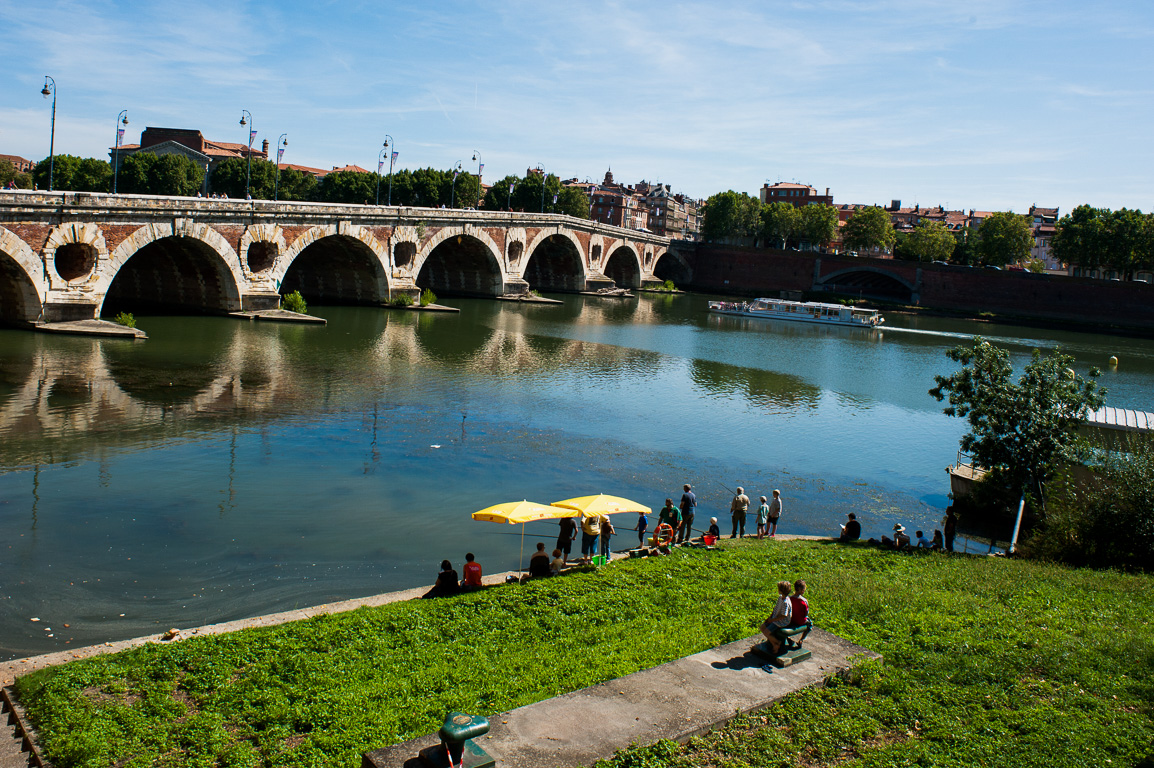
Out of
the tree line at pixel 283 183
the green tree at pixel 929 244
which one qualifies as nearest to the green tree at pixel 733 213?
the tree line at pixel 283 183

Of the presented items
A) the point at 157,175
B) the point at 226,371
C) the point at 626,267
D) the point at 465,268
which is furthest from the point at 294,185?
the point at 226,371

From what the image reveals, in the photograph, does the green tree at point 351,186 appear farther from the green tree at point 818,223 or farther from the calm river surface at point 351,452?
the calm river surface at point 351,452

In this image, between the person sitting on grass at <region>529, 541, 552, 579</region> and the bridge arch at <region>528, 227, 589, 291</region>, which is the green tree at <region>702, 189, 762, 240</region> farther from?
the person sitting on grass at <region>529, 541, 552, 579</region>

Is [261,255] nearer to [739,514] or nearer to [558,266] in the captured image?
[739,514]

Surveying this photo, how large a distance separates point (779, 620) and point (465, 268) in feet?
209

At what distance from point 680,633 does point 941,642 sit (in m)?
3.29

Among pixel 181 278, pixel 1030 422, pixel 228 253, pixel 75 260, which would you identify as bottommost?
pixel 1030 422

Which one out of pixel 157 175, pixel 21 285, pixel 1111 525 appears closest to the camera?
pixel 1111 525

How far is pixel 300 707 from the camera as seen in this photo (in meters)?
8.77

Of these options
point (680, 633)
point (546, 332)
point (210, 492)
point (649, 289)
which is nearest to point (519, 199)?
point (649, 289)

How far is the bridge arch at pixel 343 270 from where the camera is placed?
5403cm

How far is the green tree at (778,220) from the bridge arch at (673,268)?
16364 mm

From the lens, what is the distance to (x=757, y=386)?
1538 inches

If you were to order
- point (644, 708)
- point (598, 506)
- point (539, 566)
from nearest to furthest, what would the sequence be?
point (644, 708)
point (539, 566)
point (598, 506)
